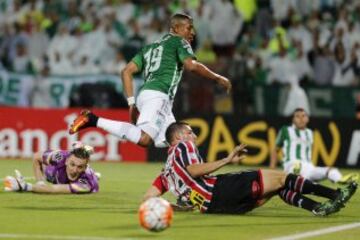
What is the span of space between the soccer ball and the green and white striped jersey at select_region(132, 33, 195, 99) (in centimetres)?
373

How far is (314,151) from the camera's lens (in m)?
20.5

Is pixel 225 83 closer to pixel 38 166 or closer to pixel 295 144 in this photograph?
pixel 38 166

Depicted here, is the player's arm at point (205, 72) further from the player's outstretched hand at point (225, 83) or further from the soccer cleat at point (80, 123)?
the soccer cleat at point (80, 123)

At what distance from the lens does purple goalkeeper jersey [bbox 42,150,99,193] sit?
13.4m

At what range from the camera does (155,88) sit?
13031 millimetres

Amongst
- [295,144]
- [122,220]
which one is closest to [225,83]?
[122,220]

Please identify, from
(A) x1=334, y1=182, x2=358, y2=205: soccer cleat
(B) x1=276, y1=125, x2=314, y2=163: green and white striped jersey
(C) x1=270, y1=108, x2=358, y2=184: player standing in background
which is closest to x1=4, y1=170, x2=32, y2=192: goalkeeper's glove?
(A) x1=334, y1=182, x2=358, y2=205: soccer cleat

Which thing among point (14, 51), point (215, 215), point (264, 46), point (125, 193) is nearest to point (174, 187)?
point (215, 215)

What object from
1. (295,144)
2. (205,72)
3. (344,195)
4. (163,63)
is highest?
(163,63)

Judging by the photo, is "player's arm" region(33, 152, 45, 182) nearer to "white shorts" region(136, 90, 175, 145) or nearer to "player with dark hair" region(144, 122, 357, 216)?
"white shorts" region(136, 90, 175, 145)

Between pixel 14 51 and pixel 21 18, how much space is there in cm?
120

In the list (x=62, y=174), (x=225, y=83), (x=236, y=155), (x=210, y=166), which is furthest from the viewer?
(x=62, y=174)

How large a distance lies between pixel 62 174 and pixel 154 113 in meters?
1.48

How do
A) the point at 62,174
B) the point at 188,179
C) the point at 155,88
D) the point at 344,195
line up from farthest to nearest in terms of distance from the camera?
1. the point at 62,174
2. the point at 155,88
3. the point at 344,195
4. the point at 188,179
